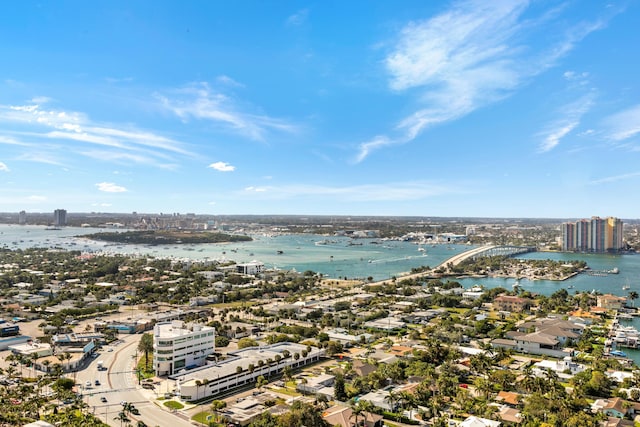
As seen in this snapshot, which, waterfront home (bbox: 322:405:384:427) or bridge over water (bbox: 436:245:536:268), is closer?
waterfront home (bbox: 322:405:384:427)

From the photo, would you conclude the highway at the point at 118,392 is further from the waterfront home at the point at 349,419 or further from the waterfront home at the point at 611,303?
the waterfront home at the point at 611,303

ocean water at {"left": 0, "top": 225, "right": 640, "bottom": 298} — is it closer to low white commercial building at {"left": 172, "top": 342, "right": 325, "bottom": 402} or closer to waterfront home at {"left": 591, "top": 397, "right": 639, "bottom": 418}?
waterfront home at {"left": 591, "top": 397, "right": 639, "bottom": 418}

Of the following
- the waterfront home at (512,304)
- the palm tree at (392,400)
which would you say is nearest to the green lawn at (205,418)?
the palm tree at (392,400)

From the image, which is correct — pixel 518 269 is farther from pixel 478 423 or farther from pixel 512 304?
pixel 478 423

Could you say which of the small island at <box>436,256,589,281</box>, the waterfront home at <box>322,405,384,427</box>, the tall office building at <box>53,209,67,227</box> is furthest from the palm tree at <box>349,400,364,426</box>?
the tall office building at <box>53,209,67,227</box>

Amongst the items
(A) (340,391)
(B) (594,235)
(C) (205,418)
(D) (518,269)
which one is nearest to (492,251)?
(B) (594,235)

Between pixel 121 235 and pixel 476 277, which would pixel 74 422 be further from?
pixel 121 235
